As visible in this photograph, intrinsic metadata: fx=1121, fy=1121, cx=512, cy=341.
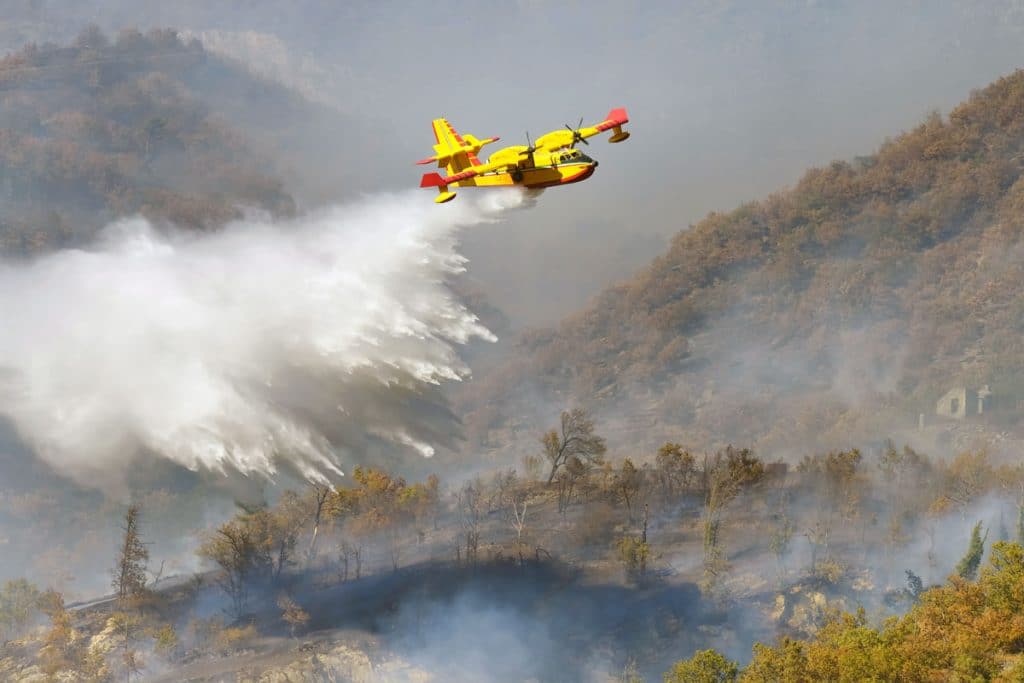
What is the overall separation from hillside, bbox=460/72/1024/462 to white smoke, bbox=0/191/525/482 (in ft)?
86.8

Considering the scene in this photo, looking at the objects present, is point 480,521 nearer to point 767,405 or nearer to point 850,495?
point 850,495

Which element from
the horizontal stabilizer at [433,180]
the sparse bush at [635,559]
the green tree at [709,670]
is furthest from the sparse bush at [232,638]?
the horizontal stabilizer at [433,180]

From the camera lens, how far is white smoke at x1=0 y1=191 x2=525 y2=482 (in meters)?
60.5

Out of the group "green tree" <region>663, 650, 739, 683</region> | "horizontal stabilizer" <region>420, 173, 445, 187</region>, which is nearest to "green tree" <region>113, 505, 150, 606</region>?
"horizontal stabilizer" <region>420, 173, 445, 187</region>

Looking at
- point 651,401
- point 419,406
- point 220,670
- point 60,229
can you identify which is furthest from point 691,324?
point 60,229

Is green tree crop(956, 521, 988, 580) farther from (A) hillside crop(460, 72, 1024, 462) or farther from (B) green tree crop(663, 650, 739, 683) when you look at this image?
(A) hillside crop(460, 72, 1024, 462)

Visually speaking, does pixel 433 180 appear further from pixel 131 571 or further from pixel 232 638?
pixel 131 571

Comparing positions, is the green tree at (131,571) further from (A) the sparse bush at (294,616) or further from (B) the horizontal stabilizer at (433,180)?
(B) the horizontal stabilizer at (433,180)

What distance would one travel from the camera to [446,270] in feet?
212

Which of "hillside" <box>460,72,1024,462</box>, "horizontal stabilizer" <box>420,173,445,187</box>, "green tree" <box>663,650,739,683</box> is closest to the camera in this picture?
"green tree" <box>663,650,739,683</box>

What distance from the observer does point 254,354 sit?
6312 centimetres

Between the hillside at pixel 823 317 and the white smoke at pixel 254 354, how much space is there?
26461mm

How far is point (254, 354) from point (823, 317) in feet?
169

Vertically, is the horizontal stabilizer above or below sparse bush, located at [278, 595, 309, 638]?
above
